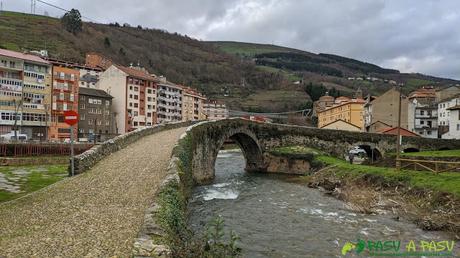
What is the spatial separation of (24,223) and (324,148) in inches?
2193

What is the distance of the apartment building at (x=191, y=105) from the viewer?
433ft

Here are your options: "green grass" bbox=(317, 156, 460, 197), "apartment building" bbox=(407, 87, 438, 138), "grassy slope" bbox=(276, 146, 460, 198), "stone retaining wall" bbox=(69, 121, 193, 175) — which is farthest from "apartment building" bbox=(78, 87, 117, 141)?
"apartment building" bbox=(407, 87, 438, 138)

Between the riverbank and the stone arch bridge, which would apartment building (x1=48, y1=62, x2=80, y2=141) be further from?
the riverbank

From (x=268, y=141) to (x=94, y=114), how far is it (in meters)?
53.2

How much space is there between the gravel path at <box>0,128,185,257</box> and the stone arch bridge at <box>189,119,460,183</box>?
14.6 metres

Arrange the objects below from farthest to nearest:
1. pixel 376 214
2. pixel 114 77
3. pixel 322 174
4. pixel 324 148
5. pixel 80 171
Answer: pixel 114 77 → pixel 324 148 → pixel 322 174 → pixel 376 214 → pixel 80 171

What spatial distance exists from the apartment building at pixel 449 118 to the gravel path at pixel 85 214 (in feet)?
244

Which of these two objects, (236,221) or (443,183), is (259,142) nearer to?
(443,183)

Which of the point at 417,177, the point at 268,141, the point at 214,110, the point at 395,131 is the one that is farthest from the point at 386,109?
the point at 417,177

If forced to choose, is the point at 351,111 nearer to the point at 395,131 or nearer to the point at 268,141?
the point at 395,131

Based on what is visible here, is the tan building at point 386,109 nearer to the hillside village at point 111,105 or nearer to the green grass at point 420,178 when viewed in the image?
the hillside village at point 111,105

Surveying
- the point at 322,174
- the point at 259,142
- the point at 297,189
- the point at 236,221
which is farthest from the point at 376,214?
the point at 259,142

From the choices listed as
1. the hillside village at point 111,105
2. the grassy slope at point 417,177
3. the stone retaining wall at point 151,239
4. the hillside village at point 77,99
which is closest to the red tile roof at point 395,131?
the hillside village at point 111,105

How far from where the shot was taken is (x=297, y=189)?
133ft
